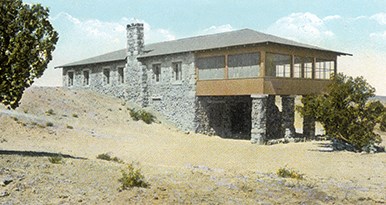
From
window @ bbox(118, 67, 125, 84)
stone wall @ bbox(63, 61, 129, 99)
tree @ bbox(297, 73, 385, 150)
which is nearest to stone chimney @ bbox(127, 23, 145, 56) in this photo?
stone wall @ bbox(63, 61, 129, 99)

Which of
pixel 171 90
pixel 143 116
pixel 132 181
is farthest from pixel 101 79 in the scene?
pixel 132 181

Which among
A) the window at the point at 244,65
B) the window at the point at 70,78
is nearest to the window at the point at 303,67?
the window at the point at 244,65

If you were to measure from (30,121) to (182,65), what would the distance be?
37.2 ft

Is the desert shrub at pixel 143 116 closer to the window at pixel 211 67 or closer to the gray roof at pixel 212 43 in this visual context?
the gray roof at pixel 212 43

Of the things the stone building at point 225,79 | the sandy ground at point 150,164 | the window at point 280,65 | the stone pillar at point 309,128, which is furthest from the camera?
the stone pillar at point 309,128

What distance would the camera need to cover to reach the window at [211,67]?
29.4 meters

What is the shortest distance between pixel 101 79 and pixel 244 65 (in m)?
17.3

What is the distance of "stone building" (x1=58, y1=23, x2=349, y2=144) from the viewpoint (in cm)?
2723

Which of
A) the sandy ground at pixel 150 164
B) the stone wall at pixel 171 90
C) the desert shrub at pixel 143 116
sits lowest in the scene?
the sandy ground at pixel 150 164

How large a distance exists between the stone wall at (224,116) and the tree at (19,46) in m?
16.0

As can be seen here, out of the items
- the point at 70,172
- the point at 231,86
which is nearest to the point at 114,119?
the point at 231,86

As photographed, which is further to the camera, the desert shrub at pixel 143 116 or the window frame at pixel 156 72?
the window frame at pixel 156 72

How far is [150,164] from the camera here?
17234mm

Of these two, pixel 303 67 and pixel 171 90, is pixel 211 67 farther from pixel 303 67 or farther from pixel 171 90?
pixel 303 67
